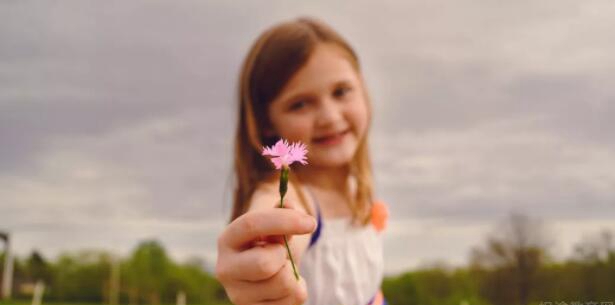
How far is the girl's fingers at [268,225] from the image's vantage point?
56.0 inches

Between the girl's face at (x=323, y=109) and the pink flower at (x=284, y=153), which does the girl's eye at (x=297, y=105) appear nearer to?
the girl's face at (x=323, y=109)

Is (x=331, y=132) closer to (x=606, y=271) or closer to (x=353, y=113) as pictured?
(x=353, y=113)

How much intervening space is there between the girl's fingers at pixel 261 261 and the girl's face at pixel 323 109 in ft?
5.10

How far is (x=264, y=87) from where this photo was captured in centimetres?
327

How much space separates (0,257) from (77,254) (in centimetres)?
745

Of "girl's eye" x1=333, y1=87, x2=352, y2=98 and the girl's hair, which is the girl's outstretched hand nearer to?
the girl's hair

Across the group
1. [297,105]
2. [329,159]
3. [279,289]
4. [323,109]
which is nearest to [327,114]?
[323,109]

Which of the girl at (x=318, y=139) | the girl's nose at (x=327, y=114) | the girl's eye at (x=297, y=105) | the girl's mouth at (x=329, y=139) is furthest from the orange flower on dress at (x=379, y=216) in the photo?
the girl's eye at (x=297, y=105)

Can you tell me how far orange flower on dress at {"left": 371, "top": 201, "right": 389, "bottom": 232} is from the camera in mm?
3658

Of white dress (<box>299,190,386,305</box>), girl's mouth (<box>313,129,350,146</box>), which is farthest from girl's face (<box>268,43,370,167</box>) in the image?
white dress (<box>299,190,386,305</box>)

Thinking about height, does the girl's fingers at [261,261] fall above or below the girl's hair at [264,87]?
below

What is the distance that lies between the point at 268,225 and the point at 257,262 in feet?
0.49

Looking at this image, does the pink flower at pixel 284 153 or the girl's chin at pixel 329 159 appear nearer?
the pink flower at pixel 284 153

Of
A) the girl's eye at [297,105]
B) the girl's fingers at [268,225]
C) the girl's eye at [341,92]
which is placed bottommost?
the girl's fingers at [268,225]
